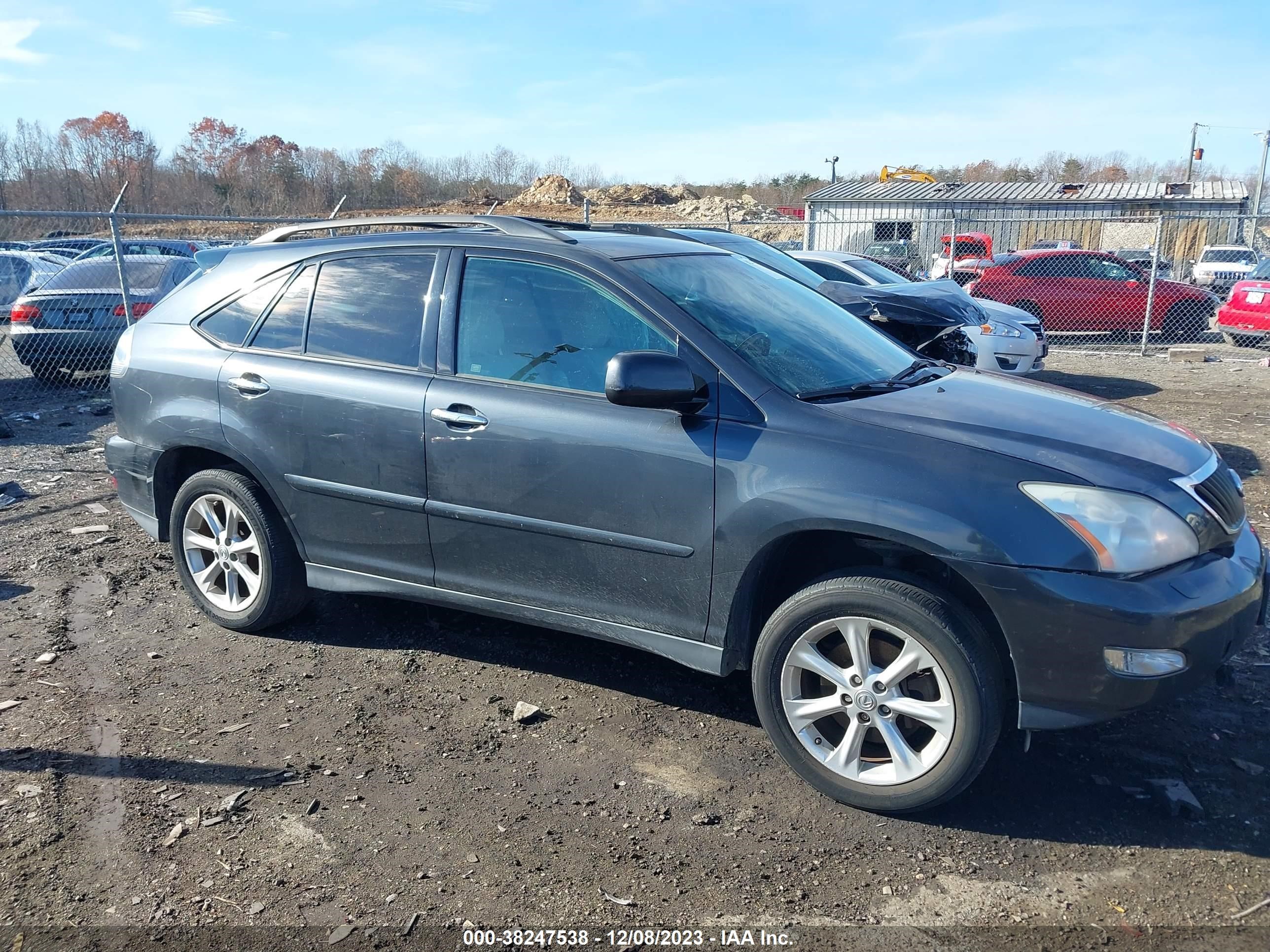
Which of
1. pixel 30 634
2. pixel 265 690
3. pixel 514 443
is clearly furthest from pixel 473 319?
pixel 30 634

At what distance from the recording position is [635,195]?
5581cm

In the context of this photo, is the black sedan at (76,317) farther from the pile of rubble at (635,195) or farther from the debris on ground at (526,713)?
the pile of rubble at (635,195)

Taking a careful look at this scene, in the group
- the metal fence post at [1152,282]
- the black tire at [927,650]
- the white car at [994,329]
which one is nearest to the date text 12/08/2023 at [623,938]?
the black tire at [927,650]

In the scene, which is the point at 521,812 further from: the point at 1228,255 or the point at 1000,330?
the point at 1228,255

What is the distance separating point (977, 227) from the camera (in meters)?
33.6

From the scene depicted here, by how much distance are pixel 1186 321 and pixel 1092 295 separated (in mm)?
1882

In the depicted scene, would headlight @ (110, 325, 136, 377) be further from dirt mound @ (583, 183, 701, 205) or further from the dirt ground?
dirt mound @ (583, 183, 701, 205)

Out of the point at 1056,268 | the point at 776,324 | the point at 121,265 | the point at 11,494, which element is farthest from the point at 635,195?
the point at 776,324

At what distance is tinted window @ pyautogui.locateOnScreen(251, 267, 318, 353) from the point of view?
14.2 feet

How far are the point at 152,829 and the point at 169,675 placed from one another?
1261 millimetres

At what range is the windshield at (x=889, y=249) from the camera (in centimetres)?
2762

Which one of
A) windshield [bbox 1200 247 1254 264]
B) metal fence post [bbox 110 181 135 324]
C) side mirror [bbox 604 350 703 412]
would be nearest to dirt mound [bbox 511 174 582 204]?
windshield [bbox 1200 247 1254 264]

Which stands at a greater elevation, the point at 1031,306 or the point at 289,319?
the point at 289,319

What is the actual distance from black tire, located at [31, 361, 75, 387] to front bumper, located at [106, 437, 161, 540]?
7802 millimetres
